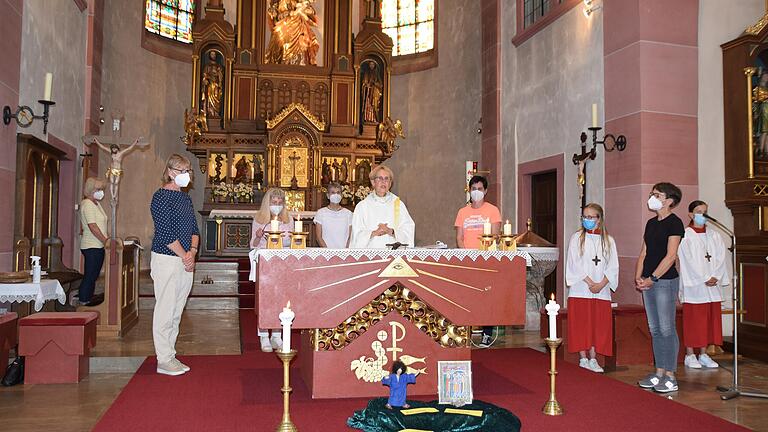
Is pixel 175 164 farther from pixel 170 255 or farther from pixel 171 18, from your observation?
pixel 171 18

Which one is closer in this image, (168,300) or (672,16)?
(168,300)

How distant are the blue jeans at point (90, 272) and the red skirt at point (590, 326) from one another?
553 centimetres

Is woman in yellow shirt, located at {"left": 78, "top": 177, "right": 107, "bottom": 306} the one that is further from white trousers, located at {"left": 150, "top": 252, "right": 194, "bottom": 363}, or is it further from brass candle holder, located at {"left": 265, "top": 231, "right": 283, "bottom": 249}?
brass candle holder, located at {"left": 265, "top": 231, "right": 283, "bottom": 249}

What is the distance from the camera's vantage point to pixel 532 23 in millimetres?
10875

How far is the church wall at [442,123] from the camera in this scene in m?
14.0

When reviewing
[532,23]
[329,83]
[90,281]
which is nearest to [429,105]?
[329,83]

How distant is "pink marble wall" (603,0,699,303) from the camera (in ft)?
25.1

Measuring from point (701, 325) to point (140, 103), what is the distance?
37.0 ft

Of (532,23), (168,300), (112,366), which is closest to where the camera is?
(168,300)

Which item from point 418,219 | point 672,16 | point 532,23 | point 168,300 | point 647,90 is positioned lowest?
point 168,300

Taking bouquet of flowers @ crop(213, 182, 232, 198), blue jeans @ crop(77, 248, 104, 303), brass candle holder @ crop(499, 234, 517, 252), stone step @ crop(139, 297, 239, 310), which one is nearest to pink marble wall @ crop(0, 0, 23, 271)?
blue jeans @ crop(77, 248, 104, 303)

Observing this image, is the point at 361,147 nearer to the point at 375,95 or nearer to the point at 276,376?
the point at 375,95

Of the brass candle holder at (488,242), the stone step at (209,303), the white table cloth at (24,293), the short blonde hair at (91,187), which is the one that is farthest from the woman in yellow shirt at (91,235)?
the brass candle holder at (488,242)

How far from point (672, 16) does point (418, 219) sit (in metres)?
8.02
